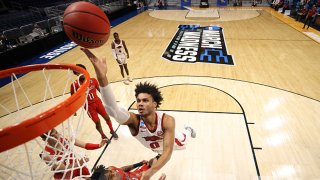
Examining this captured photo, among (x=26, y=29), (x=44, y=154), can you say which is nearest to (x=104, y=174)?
(x=44, y=154)

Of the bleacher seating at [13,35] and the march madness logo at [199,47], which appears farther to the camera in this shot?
the bleacher seating at [13,35]

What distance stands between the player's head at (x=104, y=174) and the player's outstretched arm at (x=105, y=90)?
20.4 inches

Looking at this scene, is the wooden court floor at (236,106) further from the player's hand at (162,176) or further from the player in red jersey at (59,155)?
the player in red jersey at (59,155)

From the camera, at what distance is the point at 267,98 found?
5.39 metres

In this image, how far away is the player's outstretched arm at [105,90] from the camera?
181cm

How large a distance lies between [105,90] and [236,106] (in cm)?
401

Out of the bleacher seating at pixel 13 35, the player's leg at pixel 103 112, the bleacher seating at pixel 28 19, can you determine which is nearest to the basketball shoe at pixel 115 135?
Result: the player's leg at pixel 103 112

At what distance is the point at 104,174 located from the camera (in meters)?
2.04

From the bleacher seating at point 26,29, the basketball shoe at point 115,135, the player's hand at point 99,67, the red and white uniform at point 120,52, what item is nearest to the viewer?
the player's hand at point 99,67

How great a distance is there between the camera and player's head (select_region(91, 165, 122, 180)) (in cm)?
200

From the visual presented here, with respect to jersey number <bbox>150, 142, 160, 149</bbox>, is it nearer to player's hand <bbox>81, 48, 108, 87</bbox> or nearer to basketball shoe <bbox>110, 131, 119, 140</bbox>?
player's hand <bbox>81, 48, 108, 87</bbox>

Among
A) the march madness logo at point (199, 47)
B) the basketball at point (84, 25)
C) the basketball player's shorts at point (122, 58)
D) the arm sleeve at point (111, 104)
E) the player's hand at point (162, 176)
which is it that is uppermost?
the basketball at point (84, 25)

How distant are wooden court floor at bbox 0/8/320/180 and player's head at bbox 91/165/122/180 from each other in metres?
1.51

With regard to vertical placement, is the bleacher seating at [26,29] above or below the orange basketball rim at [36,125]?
below
